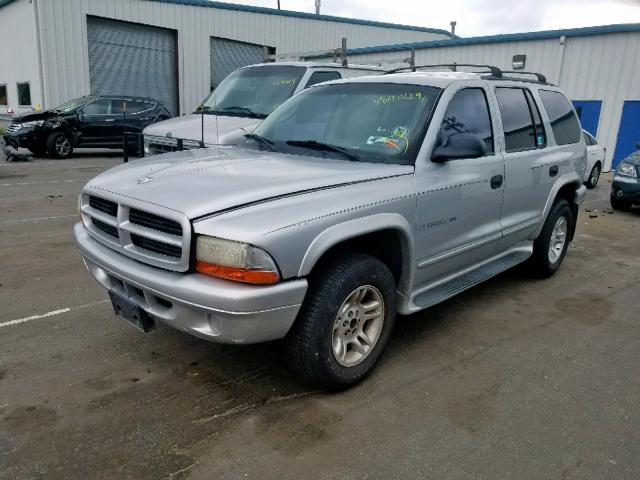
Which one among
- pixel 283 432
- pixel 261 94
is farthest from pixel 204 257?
pixel 261 94

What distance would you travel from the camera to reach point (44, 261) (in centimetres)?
549

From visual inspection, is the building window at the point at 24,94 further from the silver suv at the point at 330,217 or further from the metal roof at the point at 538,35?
the silver suv at the point at 330,217

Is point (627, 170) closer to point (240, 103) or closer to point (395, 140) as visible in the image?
point (240, 103)

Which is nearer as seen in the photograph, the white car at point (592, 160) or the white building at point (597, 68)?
the white car at point (592, 160)

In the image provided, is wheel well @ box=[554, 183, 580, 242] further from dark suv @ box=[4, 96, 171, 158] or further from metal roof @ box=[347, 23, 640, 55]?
metal roof @ box=[347, 23, 640, 55]

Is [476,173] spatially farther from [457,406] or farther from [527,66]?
[527,66]

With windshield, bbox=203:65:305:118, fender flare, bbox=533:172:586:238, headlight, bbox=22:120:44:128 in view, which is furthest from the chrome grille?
headlight, bbox=22:120:44:128

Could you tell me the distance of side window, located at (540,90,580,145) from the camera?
201 inches

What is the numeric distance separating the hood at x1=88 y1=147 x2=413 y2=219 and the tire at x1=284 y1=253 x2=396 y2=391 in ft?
1.64

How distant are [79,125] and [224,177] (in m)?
13.4

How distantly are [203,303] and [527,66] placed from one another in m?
17.0

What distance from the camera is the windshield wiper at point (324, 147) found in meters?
3.56

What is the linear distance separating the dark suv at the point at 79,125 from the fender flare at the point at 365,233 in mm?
11965

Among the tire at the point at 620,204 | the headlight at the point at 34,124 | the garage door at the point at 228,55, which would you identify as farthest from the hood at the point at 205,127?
the garage door at the point at 228,55
